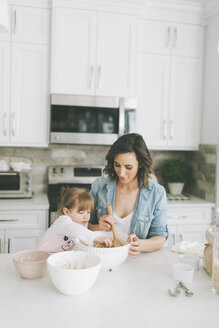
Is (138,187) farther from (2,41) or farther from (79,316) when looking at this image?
(2,41)

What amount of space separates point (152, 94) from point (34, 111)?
1152mm

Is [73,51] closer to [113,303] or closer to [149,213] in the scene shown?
[149,213]

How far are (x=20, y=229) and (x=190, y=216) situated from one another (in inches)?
61.6

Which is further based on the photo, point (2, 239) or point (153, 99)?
point (153, 99)

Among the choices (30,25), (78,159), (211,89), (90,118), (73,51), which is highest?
(30,25)

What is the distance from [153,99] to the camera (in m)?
3.34

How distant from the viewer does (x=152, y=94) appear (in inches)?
131

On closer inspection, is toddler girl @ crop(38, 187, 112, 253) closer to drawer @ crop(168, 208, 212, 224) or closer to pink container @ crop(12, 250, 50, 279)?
pink container @ crop(12, 250, 50, 279)

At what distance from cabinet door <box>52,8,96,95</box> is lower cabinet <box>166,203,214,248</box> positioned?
1410 mm

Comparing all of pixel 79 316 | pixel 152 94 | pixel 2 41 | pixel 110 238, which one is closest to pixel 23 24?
pixel 2 41

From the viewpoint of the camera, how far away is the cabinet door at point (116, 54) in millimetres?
3121

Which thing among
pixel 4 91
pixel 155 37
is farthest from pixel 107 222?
pixel 155 37

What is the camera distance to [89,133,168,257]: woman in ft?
6.22

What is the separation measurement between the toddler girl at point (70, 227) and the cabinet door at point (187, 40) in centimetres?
216
